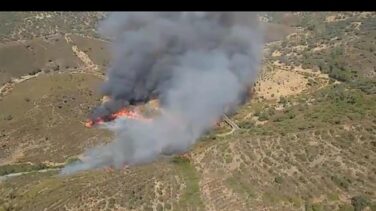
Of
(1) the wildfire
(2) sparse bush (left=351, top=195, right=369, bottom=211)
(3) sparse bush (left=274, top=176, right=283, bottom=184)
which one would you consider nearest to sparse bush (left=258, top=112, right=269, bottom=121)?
(1) the wildfire

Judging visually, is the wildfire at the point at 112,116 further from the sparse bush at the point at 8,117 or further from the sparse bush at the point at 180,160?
the sparse bush at the point at 180,160

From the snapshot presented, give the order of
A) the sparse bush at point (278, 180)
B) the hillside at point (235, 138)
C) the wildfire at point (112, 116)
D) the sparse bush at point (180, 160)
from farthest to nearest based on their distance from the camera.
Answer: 1. the wildfire at point (112, 116)
2. the sparse bush at point (180, 160)
3. the sparse bush at point (278, 180)
4. the hillside at point (235, 138)

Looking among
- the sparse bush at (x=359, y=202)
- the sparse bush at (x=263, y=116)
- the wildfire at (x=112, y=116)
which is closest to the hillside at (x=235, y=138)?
the sparse bush at (x=359, y=202)

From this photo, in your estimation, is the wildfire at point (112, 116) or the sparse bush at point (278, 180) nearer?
the sparse bush at point (278, 180)

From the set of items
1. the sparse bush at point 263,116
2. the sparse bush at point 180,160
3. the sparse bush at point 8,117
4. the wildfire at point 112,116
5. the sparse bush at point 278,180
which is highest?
the sparse bush at point 278,180

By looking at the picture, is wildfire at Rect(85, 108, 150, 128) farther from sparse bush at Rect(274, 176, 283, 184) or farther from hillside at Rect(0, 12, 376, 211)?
sparse bush at Rect(274, 176, 283, 184)

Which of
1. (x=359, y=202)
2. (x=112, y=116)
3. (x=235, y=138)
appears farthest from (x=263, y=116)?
(x=359, y=202)

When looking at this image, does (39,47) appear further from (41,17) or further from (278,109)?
(278,109)
